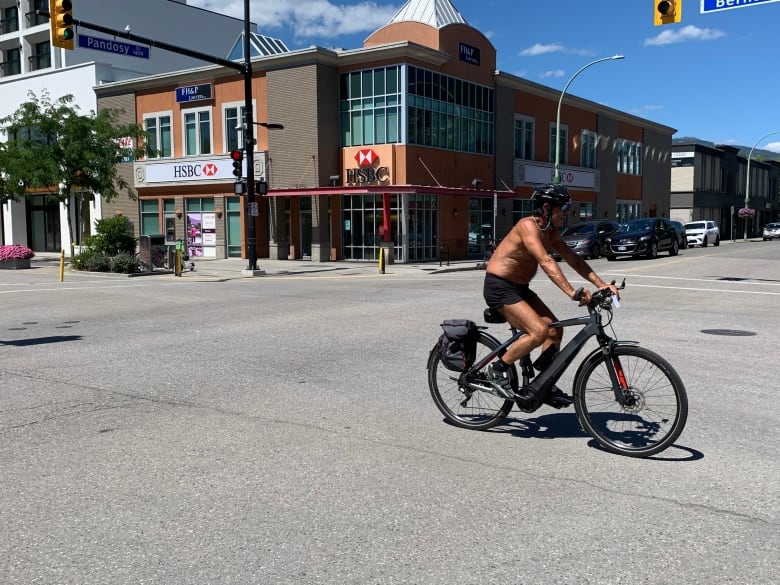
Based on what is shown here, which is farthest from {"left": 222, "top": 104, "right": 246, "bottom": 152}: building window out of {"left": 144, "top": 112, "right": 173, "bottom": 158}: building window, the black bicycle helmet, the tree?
the black bicycle helmet

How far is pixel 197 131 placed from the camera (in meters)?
35.8

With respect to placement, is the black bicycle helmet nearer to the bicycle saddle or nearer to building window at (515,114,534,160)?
the bicycle saddle

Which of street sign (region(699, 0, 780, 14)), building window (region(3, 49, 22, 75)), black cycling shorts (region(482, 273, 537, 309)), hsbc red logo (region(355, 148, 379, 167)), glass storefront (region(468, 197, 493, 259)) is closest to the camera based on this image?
black cycling shorts (region(482, 273, 537, 309))

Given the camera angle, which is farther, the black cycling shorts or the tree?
the tree

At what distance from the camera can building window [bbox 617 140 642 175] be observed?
52125 mm

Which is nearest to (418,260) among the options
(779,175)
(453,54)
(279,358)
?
(453,54)

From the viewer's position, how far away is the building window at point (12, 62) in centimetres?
4577

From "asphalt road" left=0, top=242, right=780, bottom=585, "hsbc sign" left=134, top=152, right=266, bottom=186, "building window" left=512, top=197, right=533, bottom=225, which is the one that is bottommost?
"asphalt road" left=0, top=242, right=780, bottom=585

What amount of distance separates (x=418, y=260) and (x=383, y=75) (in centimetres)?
792

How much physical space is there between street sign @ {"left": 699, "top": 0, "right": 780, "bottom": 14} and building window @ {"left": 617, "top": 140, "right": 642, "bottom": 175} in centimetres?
3807

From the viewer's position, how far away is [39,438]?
556cm

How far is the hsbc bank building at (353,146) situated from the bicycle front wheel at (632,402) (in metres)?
23.5

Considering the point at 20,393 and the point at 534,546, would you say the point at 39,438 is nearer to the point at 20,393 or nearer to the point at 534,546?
the point at 20,393

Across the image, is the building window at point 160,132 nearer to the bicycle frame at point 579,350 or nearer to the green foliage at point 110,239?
the green foliage at point 110,239
